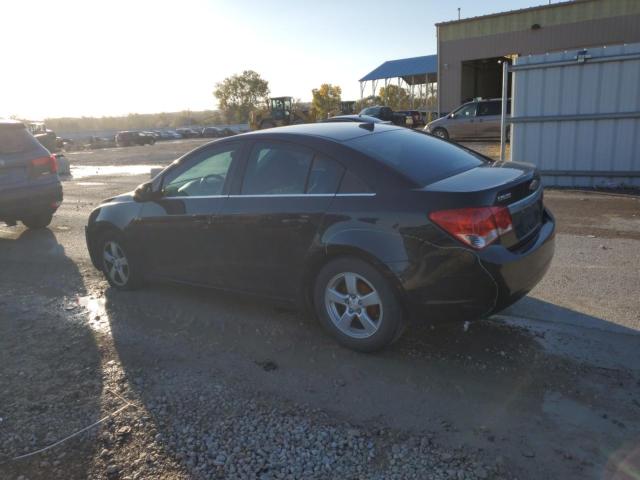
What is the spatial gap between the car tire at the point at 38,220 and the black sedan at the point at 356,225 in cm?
507

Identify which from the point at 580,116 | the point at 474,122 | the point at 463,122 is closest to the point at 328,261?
the point at 580,116

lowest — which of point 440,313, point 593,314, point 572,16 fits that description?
point 593,314

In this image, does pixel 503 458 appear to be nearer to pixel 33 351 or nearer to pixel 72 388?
pixel 72 388

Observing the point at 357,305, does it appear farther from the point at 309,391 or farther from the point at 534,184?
the point at 534,184

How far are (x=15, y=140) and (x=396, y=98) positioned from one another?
4593 centimetres

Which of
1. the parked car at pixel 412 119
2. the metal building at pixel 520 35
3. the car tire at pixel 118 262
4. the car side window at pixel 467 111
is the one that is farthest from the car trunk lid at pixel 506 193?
the parked car at pixel 412 119

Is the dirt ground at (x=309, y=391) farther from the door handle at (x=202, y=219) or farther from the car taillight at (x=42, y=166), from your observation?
the car taillight at (x=42, y=166)

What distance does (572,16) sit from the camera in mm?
26859

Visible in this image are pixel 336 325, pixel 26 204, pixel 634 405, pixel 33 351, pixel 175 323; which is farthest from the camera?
pixel 26 204

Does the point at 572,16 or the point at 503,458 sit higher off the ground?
the point at 572,16

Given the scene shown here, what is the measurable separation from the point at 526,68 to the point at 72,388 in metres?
9.61

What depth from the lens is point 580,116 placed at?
9.85 m

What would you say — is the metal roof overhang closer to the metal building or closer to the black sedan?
the metal building

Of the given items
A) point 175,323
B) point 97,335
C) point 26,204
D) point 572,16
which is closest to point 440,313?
point 175,323
